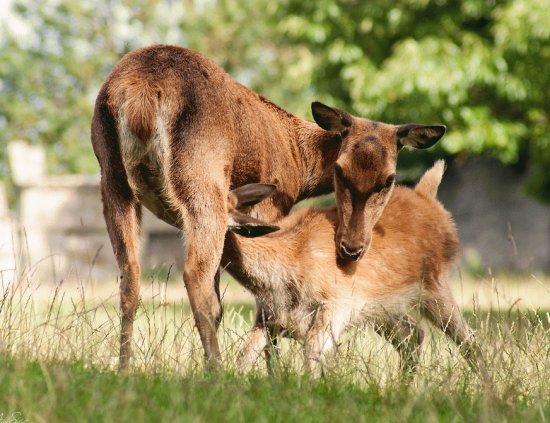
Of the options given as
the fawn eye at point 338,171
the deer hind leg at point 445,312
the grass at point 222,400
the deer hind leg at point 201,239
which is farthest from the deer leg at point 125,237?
the deer hind leg at point 445,312

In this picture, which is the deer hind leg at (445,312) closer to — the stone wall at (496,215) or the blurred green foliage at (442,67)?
the blurred green foliage at (442,67)

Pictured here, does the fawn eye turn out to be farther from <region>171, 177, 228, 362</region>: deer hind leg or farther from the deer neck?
<region>171, 177, 228, 362</region>: deer hind leg

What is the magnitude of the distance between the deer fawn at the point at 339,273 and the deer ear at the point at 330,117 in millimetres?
612

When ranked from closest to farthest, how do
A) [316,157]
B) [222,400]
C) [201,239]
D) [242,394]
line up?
[222,400] → [242,394] → [201,239] → [316,157]

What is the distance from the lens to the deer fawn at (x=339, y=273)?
5727 mm

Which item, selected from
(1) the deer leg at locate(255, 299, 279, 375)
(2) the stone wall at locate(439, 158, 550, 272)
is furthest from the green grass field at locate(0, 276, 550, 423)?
(2) the stone wall at locate(439, 158, 550, 272)

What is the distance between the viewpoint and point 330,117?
6844mm

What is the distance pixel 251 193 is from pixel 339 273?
818mm

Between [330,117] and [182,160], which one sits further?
[330,117]

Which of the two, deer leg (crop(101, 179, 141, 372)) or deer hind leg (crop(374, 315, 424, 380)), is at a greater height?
deer leg (crop(101, 179, 141, 372))

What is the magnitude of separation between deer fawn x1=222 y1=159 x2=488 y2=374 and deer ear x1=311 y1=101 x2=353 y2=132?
2.01ft

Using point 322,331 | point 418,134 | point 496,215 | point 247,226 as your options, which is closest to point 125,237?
point 247,226

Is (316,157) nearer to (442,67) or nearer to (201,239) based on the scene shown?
(201,239)

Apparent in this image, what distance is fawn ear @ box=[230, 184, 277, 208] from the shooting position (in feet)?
18.5
